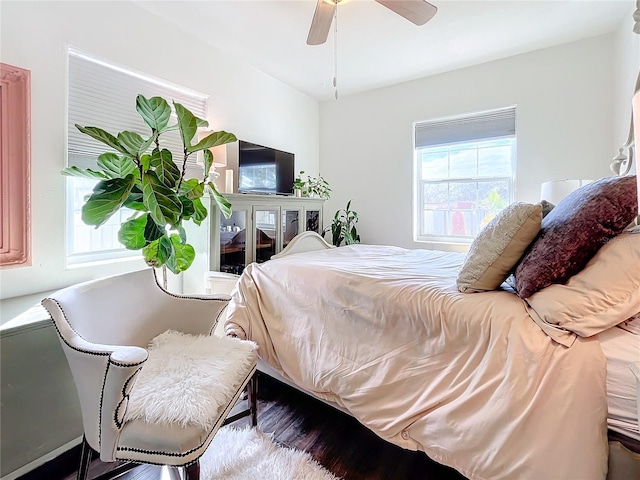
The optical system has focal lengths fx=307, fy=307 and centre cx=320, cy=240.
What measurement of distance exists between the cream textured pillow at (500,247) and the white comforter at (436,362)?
7cm

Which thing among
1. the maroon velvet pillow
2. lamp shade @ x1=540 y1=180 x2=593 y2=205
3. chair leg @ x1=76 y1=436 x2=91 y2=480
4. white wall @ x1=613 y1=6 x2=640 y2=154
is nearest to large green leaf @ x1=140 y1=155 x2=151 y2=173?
chair leg @ x1=76 y1=436 x2=91 y2=480

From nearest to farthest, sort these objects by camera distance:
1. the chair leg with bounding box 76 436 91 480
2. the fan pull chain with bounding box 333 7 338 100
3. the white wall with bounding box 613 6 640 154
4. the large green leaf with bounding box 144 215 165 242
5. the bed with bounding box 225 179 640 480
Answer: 1. the bed with bounding box 225 179 640 480
2. the chair leg with bounding box 76 436 91 480
3. the large green leaf with bounding box 144 215 165 242
4. the white wall with bounding box 613 6 640 154
5. the fan pull chain with bounding box 333 7 338 100

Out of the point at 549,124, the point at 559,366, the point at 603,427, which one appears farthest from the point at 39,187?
the point at 549,124

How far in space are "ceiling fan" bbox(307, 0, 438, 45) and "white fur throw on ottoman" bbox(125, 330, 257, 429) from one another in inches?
80.3

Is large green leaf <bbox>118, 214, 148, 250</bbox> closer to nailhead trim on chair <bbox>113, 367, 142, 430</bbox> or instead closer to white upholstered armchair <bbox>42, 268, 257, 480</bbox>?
white upholstered armchair <bbox>42, 268, 257, 480</bbox>

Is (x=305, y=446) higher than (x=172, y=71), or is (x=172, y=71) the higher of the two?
(x=172, y=71)

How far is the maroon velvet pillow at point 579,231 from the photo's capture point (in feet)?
3.32

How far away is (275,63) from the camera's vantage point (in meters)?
3.26

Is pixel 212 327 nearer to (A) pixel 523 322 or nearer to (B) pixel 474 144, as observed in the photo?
(A) pixel 523 322

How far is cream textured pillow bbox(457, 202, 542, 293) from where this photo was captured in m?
1.21

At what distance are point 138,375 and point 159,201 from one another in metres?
0.78

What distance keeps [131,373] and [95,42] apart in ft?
7.48

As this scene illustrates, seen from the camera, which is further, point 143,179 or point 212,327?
point 212,327

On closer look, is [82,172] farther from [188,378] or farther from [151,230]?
[188,378]
